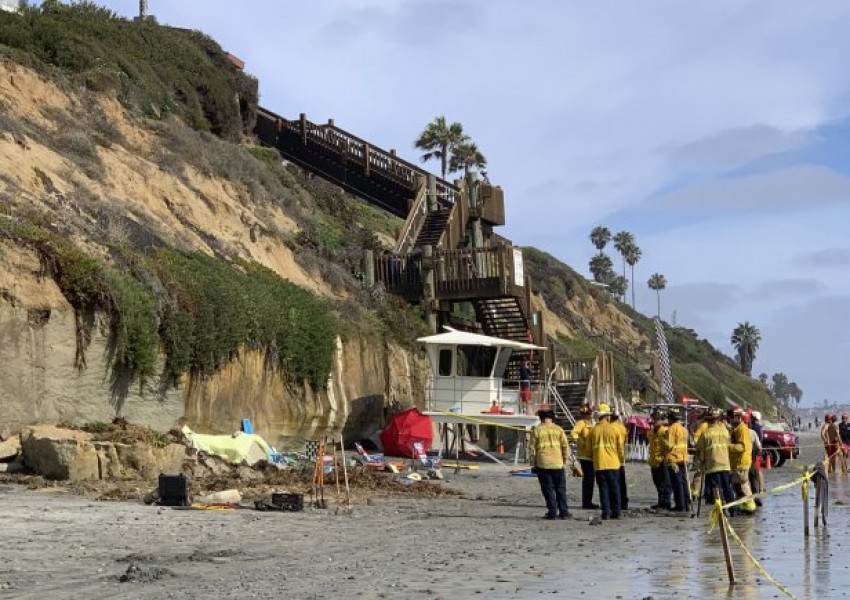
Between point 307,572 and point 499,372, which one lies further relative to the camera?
point 499,372

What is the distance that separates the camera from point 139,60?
40.3 m

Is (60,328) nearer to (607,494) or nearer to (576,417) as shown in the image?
(607,494)

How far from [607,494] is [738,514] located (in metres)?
2.28

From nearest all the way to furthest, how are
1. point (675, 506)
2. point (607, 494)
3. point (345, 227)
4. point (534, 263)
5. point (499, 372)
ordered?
point (607, 494)
point (675, 506)
point (499, 372)
point (345, 227)
point (534, 263)

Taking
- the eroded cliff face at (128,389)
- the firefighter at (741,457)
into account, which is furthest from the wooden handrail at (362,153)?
the firefighter at (741,457)

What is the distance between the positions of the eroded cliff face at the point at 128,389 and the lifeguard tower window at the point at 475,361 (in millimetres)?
3434

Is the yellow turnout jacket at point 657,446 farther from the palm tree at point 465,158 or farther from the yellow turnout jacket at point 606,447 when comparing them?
the palm tree at point 465,158

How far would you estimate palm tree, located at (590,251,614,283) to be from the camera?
139137mm

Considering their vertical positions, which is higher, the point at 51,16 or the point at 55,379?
the point at 51,16

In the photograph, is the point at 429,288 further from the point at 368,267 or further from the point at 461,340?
the point at 461,340

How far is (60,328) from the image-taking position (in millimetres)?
20766

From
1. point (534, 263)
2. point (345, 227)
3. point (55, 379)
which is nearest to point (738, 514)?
point (55, 379)

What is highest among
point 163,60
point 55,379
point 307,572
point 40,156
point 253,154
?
point 163,60

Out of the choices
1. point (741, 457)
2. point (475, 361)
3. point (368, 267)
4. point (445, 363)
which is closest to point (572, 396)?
point (475, 361)
